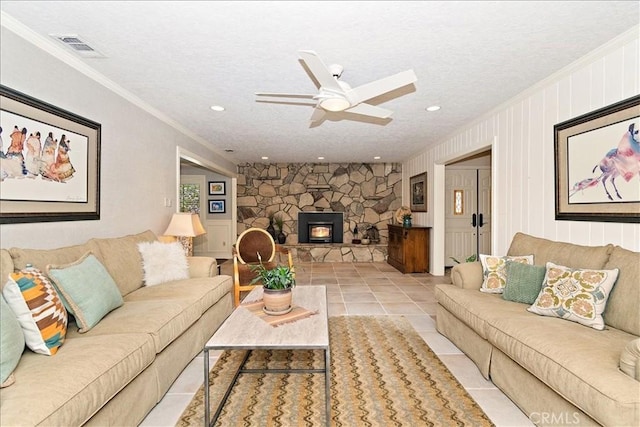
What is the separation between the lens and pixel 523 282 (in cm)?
246

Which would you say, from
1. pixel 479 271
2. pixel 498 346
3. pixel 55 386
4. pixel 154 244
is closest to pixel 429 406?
pixel 498 346

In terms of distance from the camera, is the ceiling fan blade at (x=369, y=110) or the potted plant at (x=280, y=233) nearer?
the ceiling fan blade at (x=369, y=110)

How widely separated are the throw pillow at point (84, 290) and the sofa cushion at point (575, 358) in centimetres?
252

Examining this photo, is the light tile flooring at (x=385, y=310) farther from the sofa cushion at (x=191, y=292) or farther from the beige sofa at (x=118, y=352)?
the sofa cushion at (x=191, y=292)

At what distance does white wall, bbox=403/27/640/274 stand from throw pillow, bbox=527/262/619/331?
43 cm

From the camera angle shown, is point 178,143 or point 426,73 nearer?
point 426,73

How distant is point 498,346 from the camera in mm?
2037

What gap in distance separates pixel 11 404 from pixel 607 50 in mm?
3845

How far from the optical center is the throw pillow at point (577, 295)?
1.96 metres

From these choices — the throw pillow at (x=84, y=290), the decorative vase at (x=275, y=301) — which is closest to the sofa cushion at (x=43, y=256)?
the throw pillow at (x=84, y=290)

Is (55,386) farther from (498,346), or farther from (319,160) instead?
(319,160)

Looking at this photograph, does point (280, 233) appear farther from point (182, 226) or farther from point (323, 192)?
point (182, 226)

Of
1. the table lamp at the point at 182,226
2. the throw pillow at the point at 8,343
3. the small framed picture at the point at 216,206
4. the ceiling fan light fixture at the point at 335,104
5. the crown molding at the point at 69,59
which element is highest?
the crown molding at the point at 69,59

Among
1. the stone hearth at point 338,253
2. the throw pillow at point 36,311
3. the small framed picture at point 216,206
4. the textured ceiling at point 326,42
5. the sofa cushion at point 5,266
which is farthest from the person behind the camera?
the small framed picture at point 216,206
